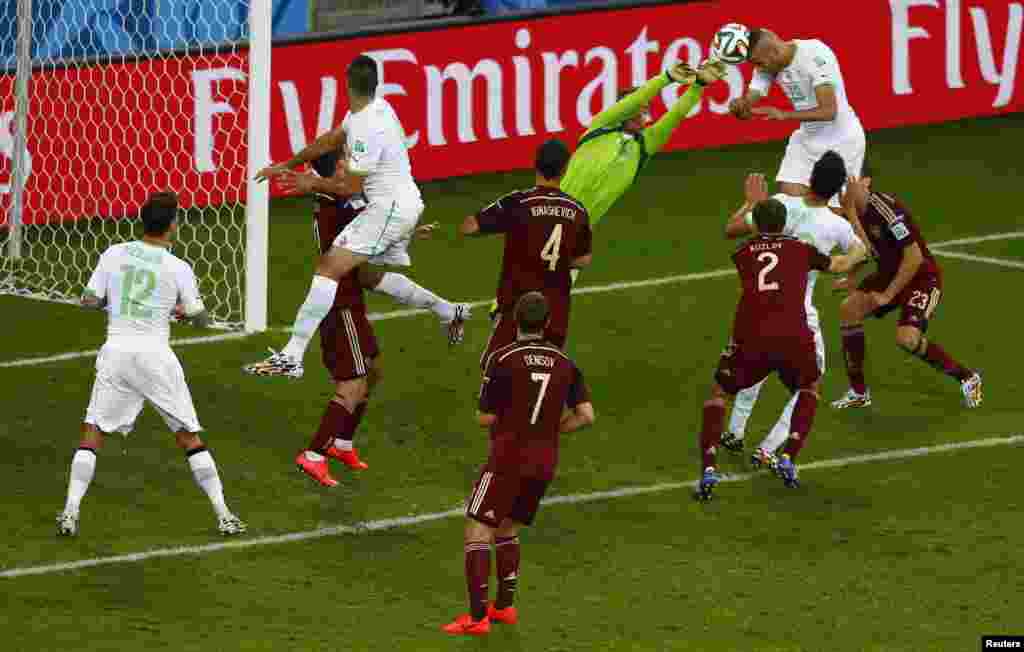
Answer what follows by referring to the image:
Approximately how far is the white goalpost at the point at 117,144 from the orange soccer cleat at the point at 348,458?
376 centimetres

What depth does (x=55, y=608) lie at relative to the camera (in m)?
9.91

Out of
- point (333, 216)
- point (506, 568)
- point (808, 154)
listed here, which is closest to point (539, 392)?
point (506, 568)

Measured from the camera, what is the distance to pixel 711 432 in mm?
11484

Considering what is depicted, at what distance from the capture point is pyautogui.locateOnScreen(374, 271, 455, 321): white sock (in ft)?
42.0

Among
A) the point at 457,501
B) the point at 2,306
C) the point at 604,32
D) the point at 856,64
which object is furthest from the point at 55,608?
the point at 856,64

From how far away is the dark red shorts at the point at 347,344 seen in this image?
12.0m

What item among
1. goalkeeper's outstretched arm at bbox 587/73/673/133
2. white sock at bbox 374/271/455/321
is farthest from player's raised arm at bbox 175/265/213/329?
goalkeeper's outstretched arm at bbox 587/73/673/133

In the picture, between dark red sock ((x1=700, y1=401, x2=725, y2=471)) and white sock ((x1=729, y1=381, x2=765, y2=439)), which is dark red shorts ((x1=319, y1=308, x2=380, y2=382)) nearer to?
dark red sock ((x1=700, y1=401, x2=725, y2=471))

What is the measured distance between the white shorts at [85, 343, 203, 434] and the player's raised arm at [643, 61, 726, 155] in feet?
9.98

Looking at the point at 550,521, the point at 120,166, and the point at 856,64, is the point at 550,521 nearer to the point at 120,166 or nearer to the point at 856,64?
the point at 120,166

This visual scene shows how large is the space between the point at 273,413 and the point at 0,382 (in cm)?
185

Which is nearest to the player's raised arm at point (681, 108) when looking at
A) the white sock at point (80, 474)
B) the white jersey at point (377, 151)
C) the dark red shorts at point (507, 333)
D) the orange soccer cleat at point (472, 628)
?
the dark red shorts at point (507, 333)

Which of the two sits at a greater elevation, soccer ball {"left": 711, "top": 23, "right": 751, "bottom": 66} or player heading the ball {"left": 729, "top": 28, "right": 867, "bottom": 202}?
soccer ball {"left": 711, "top": 23, "right": 751, "bottom": 66}

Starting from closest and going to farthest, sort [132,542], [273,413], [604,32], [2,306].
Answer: [132,542], [273,413], [2,306], [604,32]
